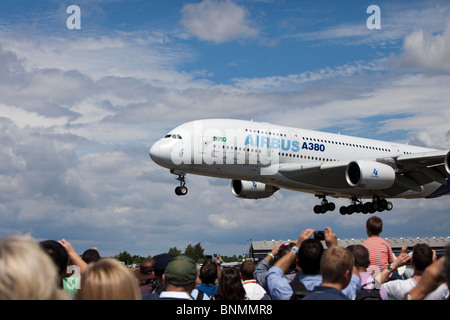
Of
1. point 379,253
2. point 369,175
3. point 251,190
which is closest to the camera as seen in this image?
point 379,253

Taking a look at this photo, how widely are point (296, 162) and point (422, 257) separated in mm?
30976

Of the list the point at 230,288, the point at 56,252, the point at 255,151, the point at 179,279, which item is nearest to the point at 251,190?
the point at 255,151

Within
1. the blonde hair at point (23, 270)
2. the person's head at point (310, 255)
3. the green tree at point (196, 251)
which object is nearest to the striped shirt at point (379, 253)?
the person's head at point (310, 255)

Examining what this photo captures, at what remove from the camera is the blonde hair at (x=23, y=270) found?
3809 mm

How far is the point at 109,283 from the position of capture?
14.5 feet

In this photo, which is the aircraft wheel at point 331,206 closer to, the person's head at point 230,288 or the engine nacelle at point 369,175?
the engine nacelle at point 369,175

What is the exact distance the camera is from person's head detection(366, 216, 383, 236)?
10.5 meters

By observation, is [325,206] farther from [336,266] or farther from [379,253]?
[336,266]

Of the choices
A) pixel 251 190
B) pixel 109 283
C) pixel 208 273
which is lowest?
pixel 109 283

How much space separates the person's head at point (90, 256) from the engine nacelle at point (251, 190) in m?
34.0

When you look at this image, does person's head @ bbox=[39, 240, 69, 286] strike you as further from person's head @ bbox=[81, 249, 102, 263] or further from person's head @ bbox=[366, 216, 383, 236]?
person's head @ bbox=[366, 216, 383, 236]
